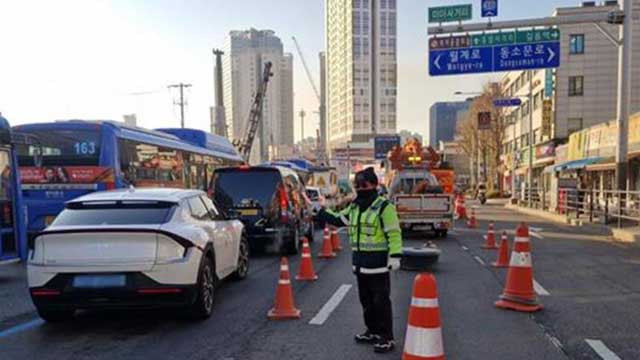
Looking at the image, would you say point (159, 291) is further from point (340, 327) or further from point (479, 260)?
point (479, 260)

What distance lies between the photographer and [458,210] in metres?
28.7

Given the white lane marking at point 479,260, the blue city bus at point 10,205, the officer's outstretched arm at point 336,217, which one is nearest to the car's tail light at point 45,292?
the officer's outstretched arm at point 336,217

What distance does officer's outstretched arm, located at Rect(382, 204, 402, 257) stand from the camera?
5.75 metres

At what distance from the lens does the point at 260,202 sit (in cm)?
1335

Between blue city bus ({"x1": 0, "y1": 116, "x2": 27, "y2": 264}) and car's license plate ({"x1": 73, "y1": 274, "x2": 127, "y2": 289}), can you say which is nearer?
car's license plate ({"x1": 73, "y1": 274, "x2": 127, "y2": 289})

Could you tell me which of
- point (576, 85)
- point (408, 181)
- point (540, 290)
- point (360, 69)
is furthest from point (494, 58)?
point (360, 69)

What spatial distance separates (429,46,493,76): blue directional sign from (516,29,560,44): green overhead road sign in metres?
1.07

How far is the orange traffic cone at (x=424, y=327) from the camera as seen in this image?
15.0 ft

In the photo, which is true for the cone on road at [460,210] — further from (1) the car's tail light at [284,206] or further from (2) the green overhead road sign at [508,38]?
(1) the car's tail light at [284,206]

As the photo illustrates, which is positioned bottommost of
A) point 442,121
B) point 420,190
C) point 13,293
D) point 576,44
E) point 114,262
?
point 13,293

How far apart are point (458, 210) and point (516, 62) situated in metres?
9.80

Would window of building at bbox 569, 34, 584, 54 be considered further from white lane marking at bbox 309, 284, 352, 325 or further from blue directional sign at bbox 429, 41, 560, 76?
white lane marking at bbox 309, 284, 352, 325

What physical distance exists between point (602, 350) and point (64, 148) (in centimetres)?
1221

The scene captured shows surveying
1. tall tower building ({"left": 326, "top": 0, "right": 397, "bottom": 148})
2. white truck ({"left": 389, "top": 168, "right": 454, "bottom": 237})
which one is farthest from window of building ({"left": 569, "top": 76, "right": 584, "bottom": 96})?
tall tower building ({"left": 326, "top": 0, "right": 397, "bottom": 148})
